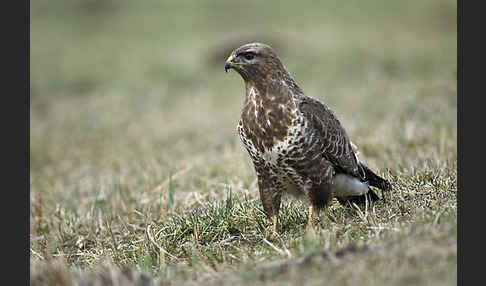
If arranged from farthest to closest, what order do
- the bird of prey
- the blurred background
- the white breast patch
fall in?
the blurred background < the white breast patch < the bird of prey

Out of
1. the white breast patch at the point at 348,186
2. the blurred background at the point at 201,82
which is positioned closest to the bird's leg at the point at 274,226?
the white breast patch at the point at 348,186

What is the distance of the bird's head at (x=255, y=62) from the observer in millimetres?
3906

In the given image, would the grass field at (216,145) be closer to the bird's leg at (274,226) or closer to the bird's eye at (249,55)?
the bird's leg at (274,226)

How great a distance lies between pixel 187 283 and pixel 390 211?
1.65 m

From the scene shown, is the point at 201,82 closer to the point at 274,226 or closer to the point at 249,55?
the point at 249,55

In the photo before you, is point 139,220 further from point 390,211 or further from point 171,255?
point 390,211

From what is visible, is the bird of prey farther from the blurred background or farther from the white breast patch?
the blurred background

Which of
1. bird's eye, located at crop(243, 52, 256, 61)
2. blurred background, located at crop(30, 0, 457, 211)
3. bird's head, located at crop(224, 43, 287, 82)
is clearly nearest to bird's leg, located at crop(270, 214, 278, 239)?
bird's head, located at crop(224, 43, 287, 82)

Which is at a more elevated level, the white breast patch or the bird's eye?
the bird's eye

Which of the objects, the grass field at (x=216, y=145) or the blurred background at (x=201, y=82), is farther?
the blurred background at (x=201, y=82)

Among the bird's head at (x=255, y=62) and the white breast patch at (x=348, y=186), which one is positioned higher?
the bird's head at (x=255, y=62)

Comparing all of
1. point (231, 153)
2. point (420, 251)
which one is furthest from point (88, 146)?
point (420, 251)

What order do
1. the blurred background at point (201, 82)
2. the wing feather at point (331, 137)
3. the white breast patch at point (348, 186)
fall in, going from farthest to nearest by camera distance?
the blurred background at point (201, 82) → the white breast patch at point (348, 186) → the wing feather at point (331, 137)

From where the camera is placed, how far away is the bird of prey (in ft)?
12.4
